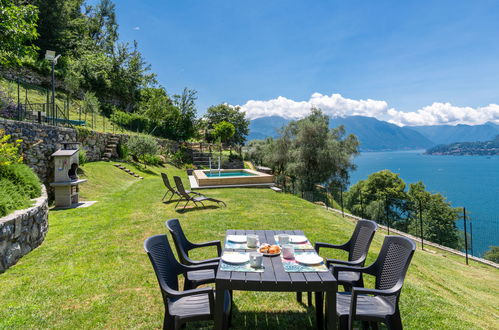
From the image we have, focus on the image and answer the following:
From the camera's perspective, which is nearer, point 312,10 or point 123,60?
point 312,10

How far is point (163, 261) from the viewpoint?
245 cm

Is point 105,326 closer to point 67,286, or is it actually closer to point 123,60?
point 67,286

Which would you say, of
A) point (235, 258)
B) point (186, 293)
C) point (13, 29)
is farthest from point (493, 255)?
point (13, 29)

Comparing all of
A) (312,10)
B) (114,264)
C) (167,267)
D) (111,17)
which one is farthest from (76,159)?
(111,17)

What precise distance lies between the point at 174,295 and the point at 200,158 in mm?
24629

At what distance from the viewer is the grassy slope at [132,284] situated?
2.82 metres

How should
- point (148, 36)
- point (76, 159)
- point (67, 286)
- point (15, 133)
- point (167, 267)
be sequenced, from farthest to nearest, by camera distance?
point (148, 36) → point (76, 159) → point (15, 133) → point (67, 286) → point (167, 267)

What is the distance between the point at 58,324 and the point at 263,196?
817cm

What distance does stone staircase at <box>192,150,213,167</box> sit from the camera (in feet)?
83.8

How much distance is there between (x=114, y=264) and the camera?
4.12 meters

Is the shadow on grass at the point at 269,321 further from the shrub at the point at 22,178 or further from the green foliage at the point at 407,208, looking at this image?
the green foliage at the point at 407,208

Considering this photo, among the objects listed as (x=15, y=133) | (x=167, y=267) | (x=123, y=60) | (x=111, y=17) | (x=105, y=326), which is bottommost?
(x=105, y=326)

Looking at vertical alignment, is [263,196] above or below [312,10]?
below

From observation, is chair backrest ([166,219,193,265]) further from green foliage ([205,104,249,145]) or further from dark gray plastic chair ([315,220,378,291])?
Result: green foliage ([205,104,249,145])
